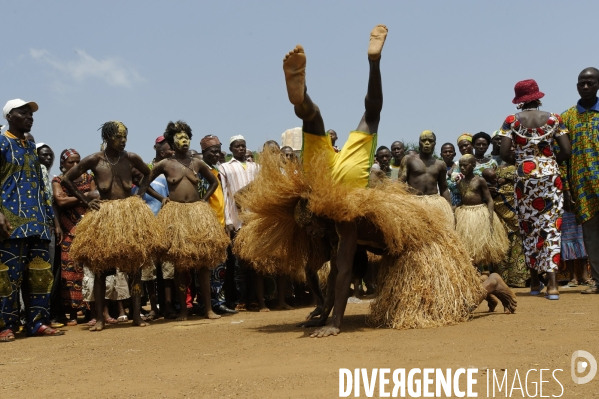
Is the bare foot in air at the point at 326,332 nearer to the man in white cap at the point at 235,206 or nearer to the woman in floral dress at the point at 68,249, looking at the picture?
the man in white cap at the point at 235,206

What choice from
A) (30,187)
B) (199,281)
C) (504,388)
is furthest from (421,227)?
(30,187)

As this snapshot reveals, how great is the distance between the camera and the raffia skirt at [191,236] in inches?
261

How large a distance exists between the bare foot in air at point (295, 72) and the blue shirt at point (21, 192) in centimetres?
271

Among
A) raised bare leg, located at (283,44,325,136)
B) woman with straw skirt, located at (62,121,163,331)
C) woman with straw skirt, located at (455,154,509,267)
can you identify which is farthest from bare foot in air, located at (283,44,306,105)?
woman with straw skirt, located at (455,154,509,267)

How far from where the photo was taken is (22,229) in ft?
19.8

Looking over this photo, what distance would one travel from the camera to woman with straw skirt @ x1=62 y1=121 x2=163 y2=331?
6203mm

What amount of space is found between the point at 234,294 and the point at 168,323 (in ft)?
5.20

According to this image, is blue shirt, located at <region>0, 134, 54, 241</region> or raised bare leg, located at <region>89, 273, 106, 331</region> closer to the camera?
blue shirt, located at <region>0, 134, 54, 241</region>

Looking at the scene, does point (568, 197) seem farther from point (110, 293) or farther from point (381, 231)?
point (110, 293)

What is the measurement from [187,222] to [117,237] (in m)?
0.80

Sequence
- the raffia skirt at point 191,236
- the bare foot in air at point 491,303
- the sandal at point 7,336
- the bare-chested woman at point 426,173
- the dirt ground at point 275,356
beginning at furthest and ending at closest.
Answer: the bare-chested woman at point 426,173 < the raffia skirt at point 191,236 < the sandal at point 7,336 < the bare foot in air at point 491,303 < the dirt ground at point 275,356

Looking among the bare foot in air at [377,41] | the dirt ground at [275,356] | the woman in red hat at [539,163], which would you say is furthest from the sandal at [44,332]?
the woman in red hat at [539,163]

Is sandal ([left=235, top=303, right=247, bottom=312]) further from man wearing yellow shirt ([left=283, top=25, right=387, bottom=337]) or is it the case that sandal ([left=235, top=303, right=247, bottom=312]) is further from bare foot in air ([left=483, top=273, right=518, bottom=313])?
bare foot in air ([left=483, top=273, right=518, bottom=313])

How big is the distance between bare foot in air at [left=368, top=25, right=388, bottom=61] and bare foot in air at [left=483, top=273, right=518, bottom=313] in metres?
1.98
